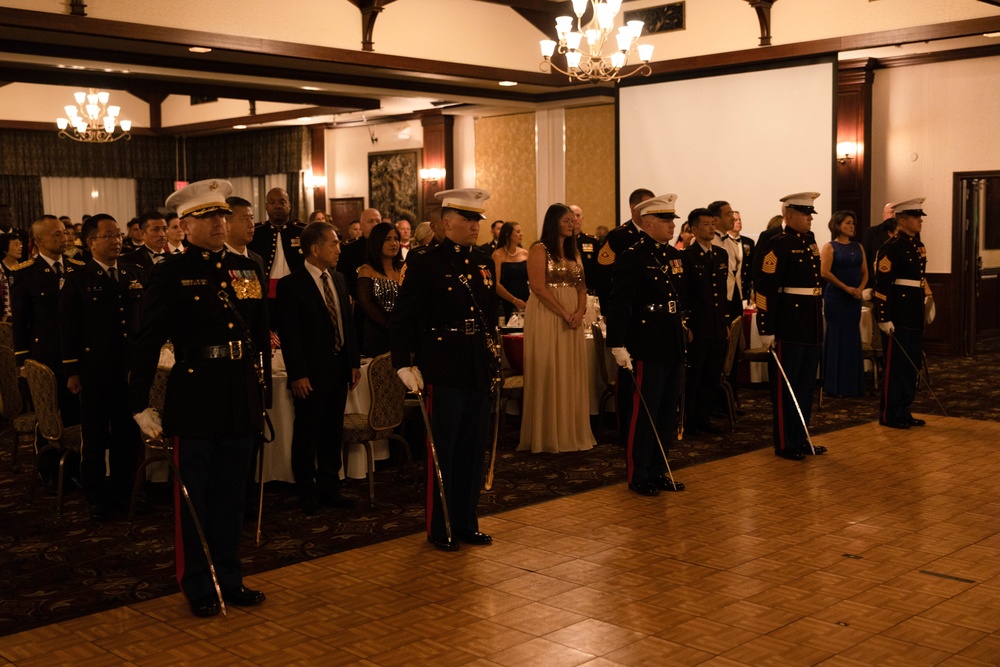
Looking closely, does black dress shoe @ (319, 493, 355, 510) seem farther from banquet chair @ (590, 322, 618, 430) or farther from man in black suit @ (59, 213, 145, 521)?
banquet chair @ (590, 322, 618, 430)

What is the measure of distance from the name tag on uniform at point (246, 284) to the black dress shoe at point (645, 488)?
8.35 feet

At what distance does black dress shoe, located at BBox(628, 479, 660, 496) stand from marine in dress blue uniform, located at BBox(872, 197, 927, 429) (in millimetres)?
2662

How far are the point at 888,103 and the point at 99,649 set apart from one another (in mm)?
10972

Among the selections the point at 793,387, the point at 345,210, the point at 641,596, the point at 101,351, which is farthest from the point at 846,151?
the point at 345,210

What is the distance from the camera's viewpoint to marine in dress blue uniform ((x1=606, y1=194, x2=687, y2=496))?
5.74 meters

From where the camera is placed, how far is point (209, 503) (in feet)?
13.2

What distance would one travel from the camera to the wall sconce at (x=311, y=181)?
19078 millimetres

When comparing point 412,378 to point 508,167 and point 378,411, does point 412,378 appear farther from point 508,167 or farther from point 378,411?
point 508,167

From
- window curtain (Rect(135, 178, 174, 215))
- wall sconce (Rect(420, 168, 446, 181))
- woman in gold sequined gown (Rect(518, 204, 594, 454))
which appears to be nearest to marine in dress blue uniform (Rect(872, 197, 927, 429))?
woman in gold sequined gown (Rect(518, 204, 594, 454))

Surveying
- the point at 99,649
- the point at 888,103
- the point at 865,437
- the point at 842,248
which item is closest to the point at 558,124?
the point at 888,103

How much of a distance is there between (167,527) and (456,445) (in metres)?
1.61

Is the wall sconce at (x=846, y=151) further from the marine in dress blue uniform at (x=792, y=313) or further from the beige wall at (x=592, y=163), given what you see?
the marine in dress blue uniform at (x=792, y=313)

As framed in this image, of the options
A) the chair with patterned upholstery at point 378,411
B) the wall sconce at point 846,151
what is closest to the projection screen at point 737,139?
the wall sconce at point 846,151

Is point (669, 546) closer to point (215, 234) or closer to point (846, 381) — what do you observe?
point (215, 234)
